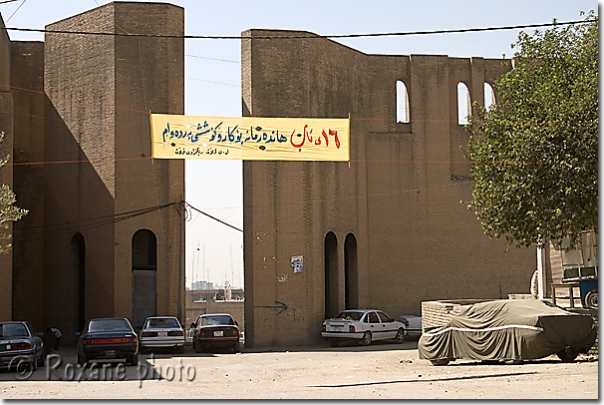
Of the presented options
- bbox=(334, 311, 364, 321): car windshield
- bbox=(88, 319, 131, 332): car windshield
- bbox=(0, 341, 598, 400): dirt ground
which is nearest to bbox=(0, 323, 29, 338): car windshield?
bbox=(0, 341, 598, 400): dirt ground

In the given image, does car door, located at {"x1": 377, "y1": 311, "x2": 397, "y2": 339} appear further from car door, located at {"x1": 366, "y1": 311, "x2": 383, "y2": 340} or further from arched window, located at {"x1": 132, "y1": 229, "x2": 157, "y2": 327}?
arched window, located at {"x1": 132, "y1": 229, "x2": 157, "y2": 327}

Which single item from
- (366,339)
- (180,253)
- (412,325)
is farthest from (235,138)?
(412,325)

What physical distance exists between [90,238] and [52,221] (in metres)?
2.98

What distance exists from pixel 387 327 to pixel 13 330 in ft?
52.0

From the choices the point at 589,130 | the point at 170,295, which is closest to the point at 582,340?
the point at 589,130

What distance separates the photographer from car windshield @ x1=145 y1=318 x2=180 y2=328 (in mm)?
30250

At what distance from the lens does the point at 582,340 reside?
20344 mm

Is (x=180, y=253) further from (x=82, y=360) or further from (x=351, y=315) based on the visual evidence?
(x=82, y=360)

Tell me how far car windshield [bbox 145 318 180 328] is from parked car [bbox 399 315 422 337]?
1043cm

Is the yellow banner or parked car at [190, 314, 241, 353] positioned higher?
the yellow banner

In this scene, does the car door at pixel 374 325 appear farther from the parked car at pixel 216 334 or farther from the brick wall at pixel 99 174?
the brick wall at pixel 99 174

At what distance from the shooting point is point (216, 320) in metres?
31.4

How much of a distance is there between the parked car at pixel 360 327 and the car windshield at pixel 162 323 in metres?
6.61

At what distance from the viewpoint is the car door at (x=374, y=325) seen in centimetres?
3419
